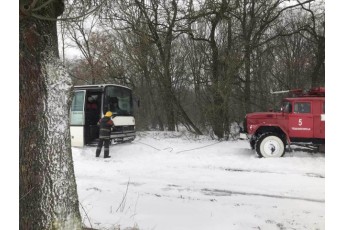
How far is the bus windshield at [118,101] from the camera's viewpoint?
14.4m

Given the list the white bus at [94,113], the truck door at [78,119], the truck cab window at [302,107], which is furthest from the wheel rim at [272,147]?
the truck door at [78,119]

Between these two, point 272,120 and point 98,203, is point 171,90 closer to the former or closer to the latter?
point 272,120

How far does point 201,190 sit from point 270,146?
4864 millimetres

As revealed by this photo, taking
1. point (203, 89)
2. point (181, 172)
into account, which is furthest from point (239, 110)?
point (181, 172)

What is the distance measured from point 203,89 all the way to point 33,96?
563 inches

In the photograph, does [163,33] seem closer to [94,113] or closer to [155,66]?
[155,66]

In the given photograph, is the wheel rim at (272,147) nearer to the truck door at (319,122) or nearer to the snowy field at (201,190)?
the snowy field at (201,190)

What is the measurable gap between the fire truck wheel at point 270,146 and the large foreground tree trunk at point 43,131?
8585 millimetres

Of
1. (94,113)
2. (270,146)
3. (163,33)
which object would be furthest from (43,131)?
(163,33)

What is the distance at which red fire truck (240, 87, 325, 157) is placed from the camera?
11648 millimetres

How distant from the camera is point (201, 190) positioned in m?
7.89

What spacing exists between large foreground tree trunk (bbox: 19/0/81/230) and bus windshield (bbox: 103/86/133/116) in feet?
32.0

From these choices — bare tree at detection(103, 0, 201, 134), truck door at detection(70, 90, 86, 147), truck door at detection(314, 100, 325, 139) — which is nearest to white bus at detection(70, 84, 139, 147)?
truck door at detection(70, 90, 86, 147)

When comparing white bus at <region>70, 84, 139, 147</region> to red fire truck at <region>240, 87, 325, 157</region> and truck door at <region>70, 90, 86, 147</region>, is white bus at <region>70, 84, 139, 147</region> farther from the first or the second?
Answer: red fire truck at <region>240, 87, 325, 157</region>
